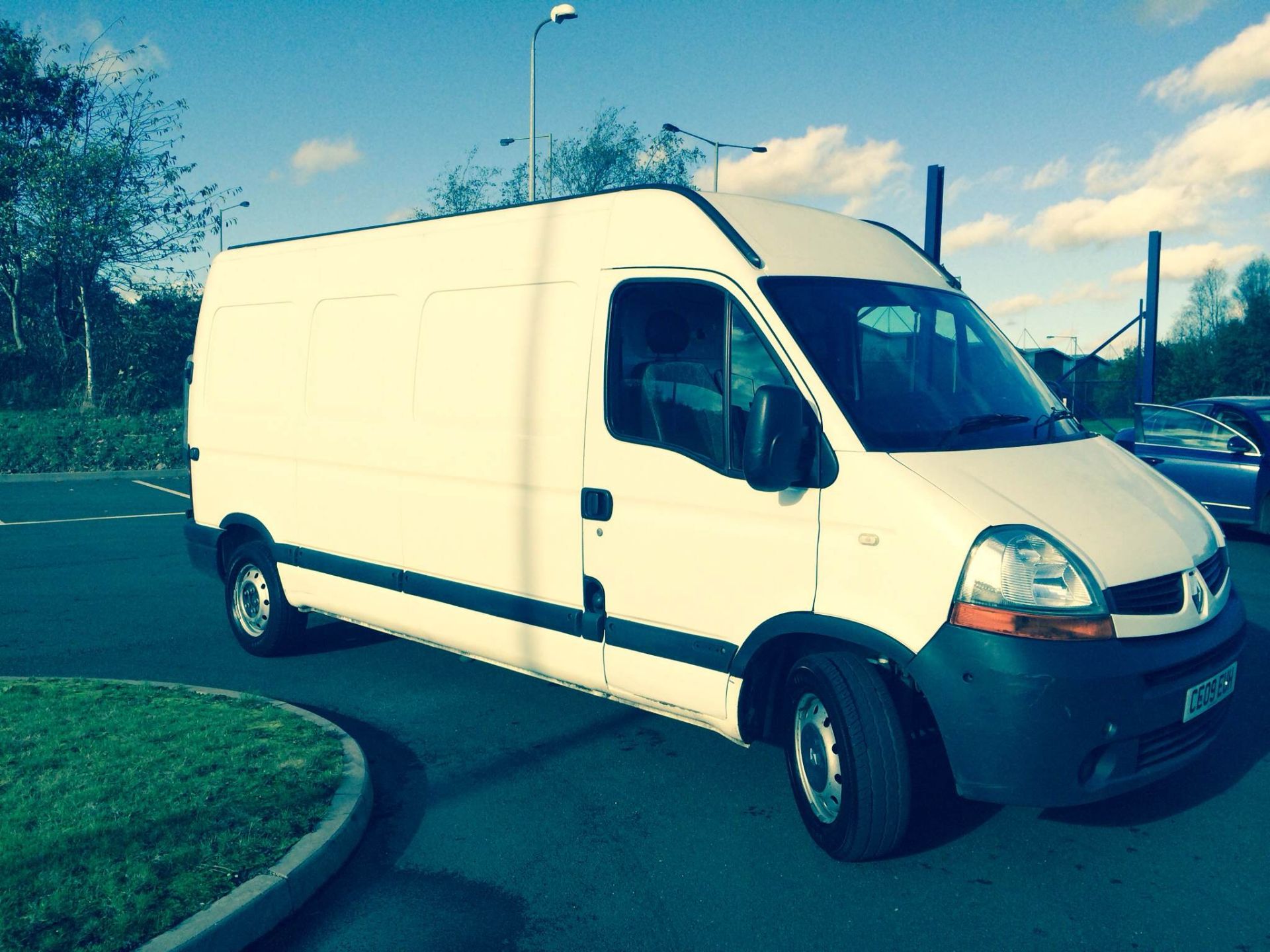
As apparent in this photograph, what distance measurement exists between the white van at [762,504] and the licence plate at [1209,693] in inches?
0.7

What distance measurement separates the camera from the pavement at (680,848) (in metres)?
3.55

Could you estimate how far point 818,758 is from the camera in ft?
13.6

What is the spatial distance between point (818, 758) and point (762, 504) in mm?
996

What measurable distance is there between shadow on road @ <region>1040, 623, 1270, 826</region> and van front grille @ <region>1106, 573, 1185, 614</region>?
0.64 m

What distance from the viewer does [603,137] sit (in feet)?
120

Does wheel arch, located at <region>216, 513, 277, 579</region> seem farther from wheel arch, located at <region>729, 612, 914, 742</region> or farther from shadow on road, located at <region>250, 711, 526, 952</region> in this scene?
wheel arch, located at <region>729, 612, 914, 742</region>

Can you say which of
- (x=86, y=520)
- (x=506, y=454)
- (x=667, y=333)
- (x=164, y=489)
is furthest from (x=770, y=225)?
(x=164, y=489)

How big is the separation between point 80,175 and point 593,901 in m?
23.6

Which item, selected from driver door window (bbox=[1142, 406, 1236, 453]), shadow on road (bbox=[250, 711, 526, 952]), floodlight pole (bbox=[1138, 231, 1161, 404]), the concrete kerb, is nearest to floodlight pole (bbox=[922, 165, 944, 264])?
driver door window (bbox=[1142, 406, 1236, 453])

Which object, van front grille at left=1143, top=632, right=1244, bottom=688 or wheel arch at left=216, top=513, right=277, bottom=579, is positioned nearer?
van front grille at left=1143, top=632, right=1244, bottom=688

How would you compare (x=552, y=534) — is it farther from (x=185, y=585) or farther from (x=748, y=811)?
(x=185, y=585)

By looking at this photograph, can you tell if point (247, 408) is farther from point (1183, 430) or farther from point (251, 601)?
point (1183, 430)

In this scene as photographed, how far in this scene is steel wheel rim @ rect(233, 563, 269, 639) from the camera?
279 inches

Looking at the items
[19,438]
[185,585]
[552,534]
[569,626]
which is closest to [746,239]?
[552,534]
